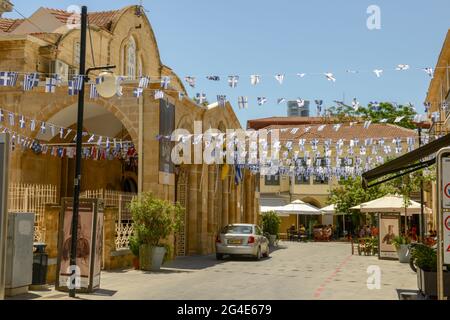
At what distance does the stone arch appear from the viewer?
70.5 ft

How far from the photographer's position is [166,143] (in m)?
21.8

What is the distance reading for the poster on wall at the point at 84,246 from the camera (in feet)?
42.2

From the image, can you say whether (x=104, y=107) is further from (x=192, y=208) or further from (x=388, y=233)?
(x=388, y=233)

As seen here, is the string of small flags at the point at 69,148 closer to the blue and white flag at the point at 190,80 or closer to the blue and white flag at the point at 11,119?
the blue and white flag at the point at 11,119

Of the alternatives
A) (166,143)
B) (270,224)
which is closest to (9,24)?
(166,143)

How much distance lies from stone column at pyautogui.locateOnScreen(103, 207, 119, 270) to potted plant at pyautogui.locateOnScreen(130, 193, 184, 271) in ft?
2.75

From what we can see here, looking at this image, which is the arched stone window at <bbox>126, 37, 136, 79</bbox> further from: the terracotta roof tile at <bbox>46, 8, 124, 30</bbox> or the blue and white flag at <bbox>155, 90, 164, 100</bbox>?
the blue and white flag at <bbox>155, 90, 164, 100</bbox>

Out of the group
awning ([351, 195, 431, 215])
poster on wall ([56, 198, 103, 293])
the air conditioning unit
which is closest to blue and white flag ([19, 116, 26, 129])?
the air conditioning unit

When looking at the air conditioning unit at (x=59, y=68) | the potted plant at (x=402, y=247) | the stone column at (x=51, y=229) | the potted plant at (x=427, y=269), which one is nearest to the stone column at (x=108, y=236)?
the stone column at (x=51, y=229)

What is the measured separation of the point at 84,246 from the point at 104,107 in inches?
388

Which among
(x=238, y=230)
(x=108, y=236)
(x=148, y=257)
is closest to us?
(x=108, y=236)

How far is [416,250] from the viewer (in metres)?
11.4
